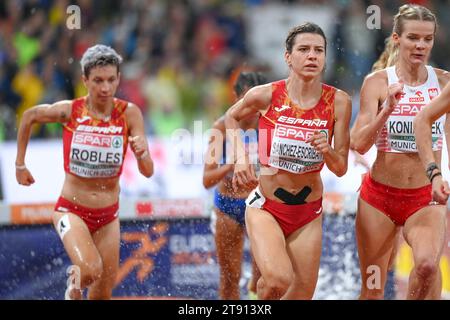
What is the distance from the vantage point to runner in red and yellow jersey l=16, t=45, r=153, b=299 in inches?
315

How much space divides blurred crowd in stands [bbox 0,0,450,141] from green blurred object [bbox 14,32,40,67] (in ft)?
0.04

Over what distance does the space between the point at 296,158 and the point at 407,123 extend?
0.82 meters

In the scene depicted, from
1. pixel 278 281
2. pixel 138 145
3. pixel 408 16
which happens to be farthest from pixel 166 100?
pixel 278 281

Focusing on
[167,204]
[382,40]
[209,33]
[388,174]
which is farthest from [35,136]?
[388,174]

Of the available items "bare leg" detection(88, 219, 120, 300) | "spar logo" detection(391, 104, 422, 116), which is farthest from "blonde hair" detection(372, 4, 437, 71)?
"bare leg" detection(88, 219, 120, 300)

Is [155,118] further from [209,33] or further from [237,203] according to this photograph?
[237,203]

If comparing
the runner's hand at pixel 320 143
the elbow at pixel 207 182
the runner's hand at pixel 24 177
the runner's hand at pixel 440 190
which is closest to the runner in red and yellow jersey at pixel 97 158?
the runner's hand at pixel 24 177

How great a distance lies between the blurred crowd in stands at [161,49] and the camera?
12.7 m

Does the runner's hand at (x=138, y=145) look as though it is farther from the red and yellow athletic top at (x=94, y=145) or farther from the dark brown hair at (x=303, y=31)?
the dark brown hair at (x=303, y=31)

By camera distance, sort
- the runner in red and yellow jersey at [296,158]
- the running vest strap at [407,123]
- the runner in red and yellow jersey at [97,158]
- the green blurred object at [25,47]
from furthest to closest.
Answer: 1. the green blurred object at [25,47]
2. the runner in red and yellow jersey at [97,158]
3. the running vest strap at [407,123]
4. the runner in red and yellow jersey at [296,158]

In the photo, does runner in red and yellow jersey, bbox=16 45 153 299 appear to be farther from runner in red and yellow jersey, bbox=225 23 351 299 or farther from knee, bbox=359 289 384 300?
knee, bbox=359 289 384 300

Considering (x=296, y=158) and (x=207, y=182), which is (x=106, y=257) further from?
(x=296, y=158)

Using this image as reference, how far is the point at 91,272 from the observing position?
7.74 metres

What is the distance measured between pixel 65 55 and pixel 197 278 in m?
4.00
